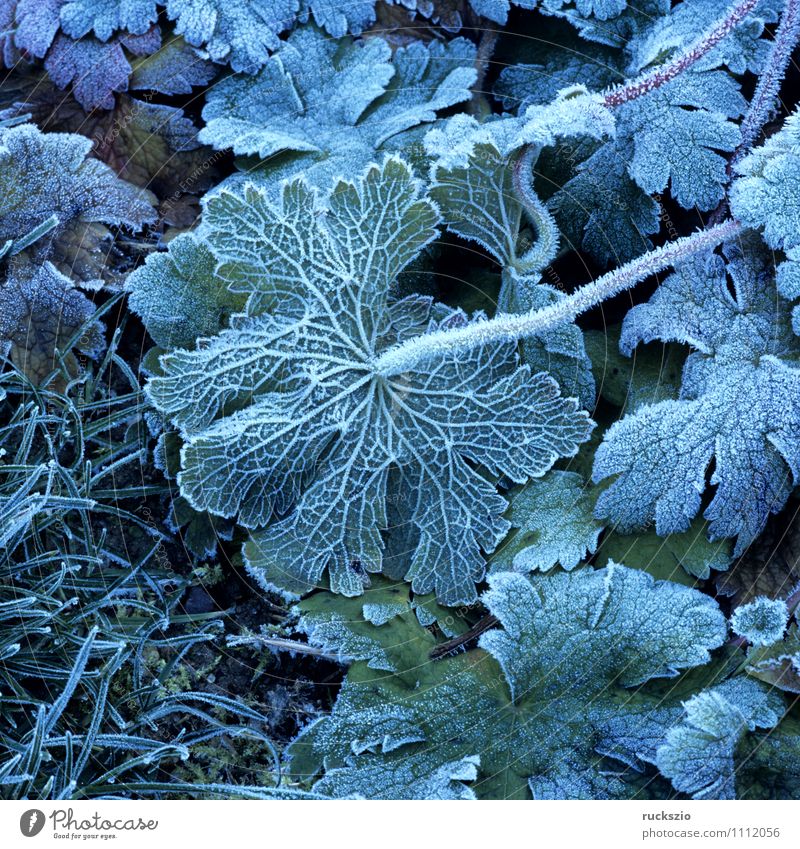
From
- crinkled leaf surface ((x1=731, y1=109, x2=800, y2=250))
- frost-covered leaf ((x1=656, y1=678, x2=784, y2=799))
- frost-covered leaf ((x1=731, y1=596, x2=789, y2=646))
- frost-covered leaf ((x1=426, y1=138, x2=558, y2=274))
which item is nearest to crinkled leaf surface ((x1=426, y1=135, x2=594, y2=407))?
frost-covered leaf ((x1=426, y1=138, x2=558, y2=274))

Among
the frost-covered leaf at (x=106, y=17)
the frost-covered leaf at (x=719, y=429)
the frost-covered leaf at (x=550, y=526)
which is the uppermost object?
the frost-covered leaf at (x=106, y=17)

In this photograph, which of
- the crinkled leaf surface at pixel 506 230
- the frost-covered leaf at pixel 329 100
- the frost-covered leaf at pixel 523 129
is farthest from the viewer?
the frost-covered leaf at pixel 329 100

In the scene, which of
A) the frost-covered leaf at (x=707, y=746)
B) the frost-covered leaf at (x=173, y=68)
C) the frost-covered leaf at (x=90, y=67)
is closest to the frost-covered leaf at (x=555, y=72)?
the frost-covered leaf at (x=173, y=68)

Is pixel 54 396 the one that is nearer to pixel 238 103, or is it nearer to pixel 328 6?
pixel 238 103

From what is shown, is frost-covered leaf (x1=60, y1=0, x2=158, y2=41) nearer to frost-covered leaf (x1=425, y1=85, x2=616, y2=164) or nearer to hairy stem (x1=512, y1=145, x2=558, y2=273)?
frost-covered leaf (x1=425, y1=85, x2=616, y2=164)
